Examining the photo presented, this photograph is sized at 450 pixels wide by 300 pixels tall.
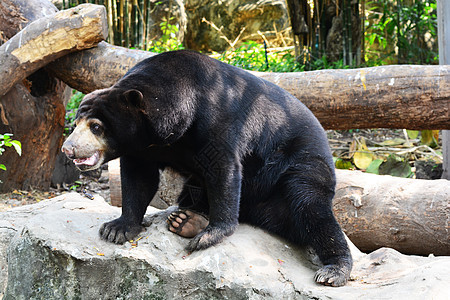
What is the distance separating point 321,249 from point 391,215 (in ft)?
4.86

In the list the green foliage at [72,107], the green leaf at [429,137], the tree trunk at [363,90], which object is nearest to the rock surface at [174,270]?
the tree trunk at [363,90]

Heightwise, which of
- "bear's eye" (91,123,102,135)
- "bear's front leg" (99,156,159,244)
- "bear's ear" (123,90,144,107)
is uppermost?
"bear's ear" (123,90,144,107)

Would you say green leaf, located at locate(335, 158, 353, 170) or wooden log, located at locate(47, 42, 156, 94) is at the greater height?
wooden log, located at locate(47, 42, 156, 94)

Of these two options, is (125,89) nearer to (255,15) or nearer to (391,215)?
(391,215)

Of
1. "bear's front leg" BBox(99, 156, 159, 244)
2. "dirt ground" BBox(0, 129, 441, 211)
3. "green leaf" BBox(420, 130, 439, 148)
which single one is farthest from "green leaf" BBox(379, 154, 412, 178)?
"bear's front leg" BBox(99, 156, 159, 244)

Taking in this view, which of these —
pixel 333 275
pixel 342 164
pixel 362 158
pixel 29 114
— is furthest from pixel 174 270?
pixel 362 158

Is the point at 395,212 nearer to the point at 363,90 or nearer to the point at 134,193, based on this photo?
the point at 363,90

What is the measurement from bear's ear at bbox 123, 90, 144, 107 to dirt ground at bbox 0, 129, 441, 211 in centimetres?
283

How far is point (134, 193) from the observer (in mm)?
3348

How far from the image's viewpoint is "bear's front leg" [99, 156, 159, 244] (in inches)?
128

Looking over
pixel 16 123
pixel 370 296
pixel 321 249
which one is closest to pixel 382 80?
pixel 321 249

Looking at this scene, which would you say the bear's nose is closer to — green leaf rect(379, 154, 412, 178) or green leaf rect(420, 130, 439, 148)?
green leaf rect(379, 154, 412, 178)

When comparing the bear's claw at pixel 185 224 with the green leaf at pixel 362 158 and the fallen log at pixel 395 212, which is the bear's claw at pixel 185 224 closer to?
the fallen log at pixel 395 212

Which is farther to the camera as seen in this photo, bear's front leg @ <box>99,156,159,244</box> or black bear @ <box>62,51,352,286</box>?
bear's front leg @ <box>99,156,159,244</box>
